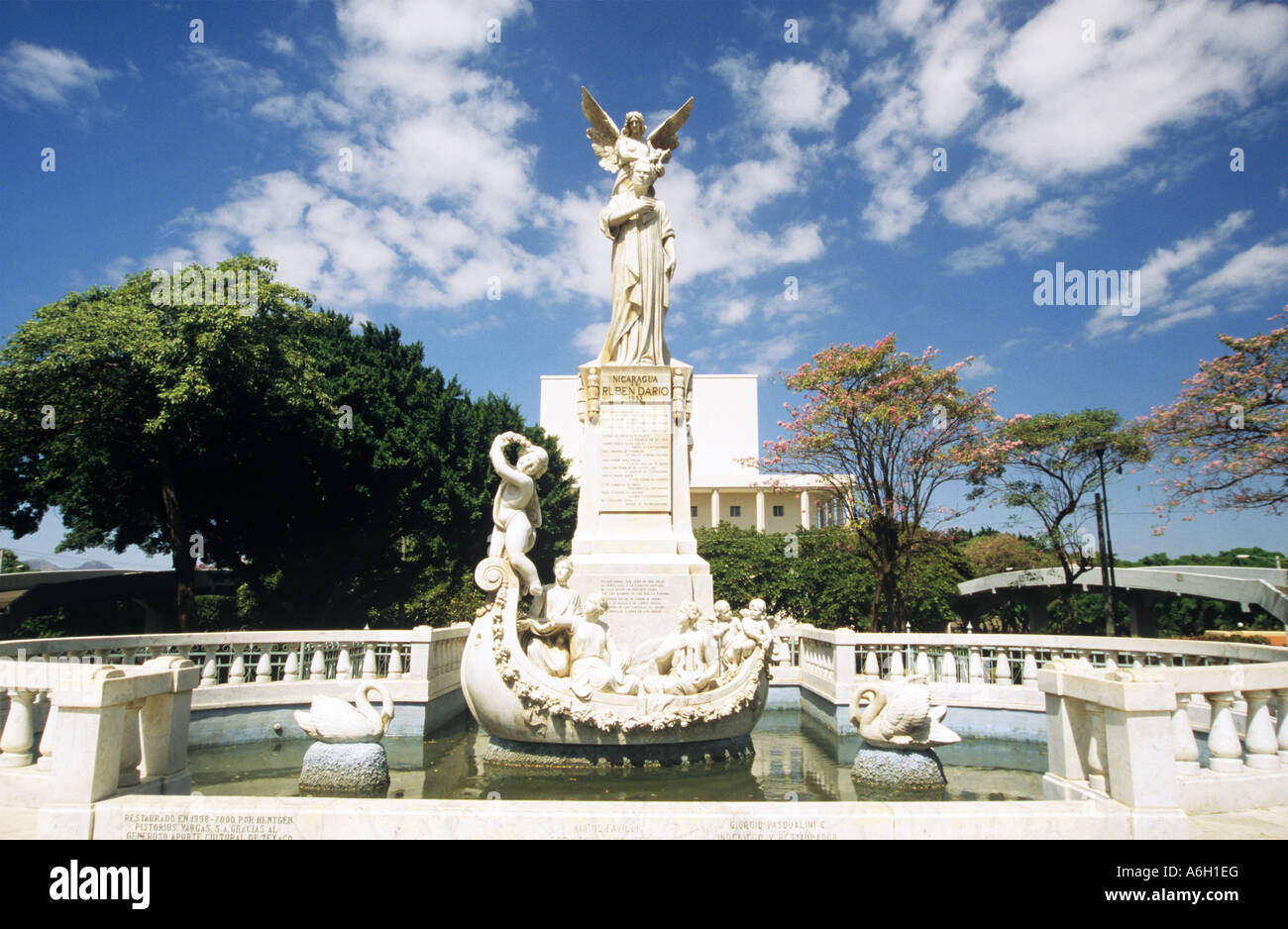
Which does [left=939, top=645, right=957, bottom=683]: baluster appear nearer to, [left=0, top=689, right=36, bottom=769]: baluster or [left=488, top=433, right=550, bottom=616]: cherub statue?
[left=488, top=433, right=550, bottom=616]: cherub statue

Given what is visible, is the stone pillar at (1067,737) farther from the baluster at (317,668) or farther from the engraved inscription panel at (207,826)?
the baluster at (317,668)

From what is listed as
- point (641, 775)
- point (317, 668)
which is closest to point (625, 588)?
point (641, 775)

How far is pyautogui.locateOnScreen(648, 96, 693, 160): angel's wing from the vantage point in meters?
11.5

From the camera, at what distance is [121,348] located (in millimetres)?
18875

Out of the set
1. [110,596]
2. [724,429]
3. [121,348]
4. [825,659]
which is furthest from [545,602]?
[724,429]

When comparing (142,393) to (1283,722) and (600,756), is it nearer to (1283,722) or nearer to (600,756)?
(600,756)

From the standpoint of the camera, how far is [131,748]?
504 cm

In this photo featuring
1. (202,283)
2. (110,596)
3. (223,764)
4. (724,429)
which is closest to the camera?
(223,764)

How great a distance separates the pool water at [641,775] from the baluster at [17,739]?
2287mm

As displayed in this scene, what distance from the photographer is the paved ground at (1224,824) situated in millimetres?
4453

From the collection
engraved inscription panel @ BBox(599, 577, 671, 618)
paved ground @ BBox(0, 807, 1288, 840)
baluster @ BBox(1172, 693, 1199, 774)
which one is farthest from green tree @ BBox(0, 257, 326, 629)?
baluster @ BBox(1172, 693, 1199, 774)

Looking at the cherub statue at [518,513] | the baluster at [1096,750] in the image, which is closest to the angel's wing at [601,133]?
the cherub statue at [518,513]
